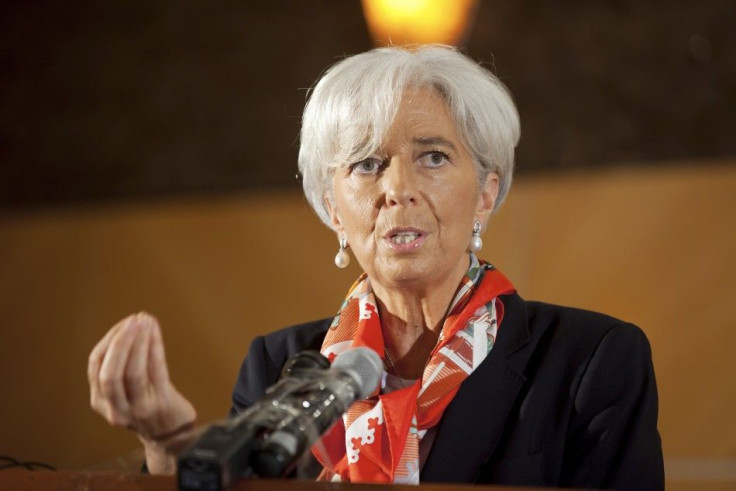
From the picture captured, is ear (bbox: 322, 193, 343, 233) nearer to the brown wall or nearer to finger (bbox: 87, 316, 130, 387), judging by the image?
finger (bbox: 87, 316, 130, 387)

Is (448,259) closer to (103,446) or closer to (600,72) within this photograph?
(600,72)

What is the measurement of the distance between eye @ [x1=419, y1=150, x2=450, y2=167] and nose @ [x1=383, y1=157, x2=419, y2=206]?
34 mm

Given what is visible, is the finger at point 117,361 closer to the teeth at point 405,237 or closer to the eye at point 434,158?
the teeth at point 405,237

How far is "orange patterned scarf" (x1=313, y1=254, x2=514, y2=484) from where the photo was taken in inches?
65.8

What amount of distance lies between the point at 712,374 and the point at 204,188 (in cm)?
272

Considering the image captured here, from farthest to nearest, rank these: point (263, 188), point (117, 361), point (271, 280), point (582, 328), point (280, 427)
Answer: point (263, 188), point (271, 280), point (582, 328), point (117, 361), point (280, 427)

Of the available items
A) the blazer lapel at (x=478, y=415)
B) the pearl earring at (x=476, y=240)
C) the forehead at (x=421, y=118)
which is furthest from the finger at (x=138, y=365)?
the pearl earring at (x=476, y=240)

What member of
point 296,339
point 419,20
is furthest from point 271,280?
point 296,339

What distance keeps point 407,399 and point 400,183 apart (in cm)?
42

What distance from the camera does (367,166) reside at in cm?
186

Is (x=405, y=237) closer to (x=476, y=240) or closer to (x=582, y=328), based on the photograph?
(x=476, y=240)

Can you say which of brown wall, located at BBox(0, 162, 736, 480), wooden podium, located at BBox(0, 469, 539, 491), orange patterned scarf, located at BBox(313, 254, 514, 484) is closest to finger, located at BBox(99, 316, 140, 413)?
wooden podium, located at BBox(0, 469, 539, 491)

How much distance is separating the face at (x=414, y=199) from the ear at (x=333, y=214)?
0.11 m

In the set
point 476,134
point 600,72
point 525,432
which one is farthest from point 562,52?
point 525,432
